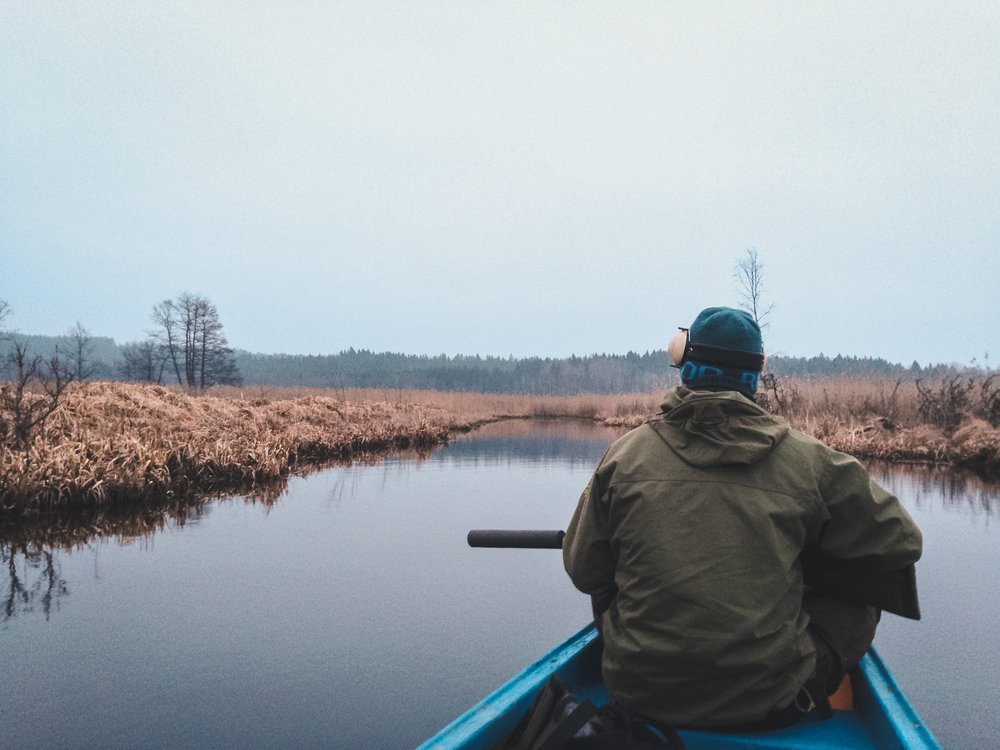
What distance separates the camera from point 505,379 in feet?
447

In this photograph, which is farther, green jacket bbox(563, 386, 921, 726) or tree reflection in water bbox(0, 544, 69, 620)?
tree reflection in water bbox(0, 544, 69, 620)

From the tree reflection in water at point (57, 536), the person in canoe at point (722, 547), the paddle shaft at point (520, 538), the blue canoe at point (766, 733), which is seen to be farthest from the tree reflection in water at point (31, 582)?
the person in canoe at point (722, 547)

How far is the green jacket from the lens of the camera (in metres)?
1.91

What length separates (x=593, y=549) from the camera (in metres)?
2.22

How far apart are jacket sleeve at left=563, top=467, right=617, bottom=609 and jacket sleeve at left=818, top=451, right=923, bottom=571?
2.30 ft

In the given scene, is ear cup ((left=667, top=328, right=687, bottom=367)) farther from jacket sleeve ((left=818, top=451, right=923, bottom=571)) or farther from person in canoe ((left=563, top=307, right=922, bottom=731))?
jacket sleeve ((left=818, top=451, right=923, bottom=571))

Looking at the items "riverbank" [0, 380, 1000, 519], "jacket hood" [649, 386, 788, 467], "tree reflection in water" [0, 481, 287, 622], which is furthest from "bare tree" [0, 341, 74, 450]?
"jacket hood" [649, 386, 788, 467]

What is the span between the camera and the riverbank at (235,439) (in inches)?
340

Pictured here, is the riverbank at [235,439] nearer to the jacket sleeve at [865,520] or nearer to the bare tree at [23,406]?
the bare tree at [23,406]

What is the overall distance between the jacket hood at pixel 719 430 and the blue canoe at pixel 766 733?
937mm

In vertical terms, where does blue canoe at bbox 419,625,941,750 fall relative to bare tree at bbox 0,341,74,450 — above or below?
below

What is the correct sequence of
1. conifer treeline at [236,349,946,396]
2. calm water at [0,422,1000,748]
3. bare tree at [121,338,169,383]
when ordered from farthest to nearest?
conifer treeline at [236,349,946,396] < bare tree at [121,338,169,383] < calm water at [0,422,1000,748]

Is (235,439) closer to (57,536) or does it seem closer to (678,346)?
(57,536)

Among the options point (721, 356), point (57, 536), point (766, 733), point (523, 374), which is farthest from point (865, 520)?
point (523, 374)
